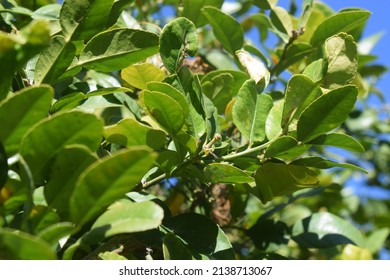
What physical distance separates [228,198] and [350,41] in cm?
65

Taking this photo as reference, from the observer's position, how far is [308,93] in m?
1.01

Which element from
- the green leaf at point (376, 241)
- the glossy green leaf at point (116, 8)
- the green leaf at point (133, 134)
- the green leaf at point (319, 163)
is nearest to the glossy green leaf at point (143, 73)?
the glossy green leaf at point (116, 8)

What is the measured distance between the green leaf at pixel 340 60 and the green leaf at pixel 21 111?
477 mm

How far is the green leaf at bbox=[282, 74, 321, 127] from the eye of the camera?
3.27 ft

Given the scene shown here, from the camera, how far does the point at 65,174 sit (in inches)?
29.9

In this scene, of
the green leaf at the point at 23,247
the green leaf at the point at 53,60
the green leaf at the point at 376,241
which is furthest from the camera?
the green leaf at the point at 376,241

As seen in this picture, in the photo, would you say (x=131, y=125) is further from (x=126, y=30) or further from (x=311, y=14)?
(x=311, y=14)

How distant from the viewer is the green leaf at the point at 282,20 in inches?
60.1

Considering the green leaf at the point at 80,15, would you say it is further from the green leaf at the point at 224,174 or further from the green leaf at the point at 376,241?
the green leaf at the point at 376,241

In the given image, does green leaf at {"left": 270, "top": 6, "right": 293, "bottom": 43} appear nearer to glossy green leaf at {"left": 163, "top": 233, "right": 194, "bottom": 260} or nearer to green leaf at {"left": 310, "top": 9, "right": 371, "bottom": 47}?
green leaf at {"left": 310, "top": 9, "right": 371, "bottom": 47}

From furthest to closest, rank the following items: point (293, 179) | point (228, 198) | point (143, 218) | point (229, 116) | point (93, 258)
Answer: point (228, 198), point (229, 116), point (293, 179), point (93, 258), point (143, 218)

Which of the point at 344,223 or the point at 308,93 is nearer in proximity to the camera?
the point at 308,93

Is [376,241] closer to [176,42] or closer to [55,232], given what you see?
[176,42]

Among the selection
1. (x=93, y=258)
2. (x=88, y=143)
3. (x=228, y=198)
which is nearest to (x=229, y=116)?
(x=228, y=198)
